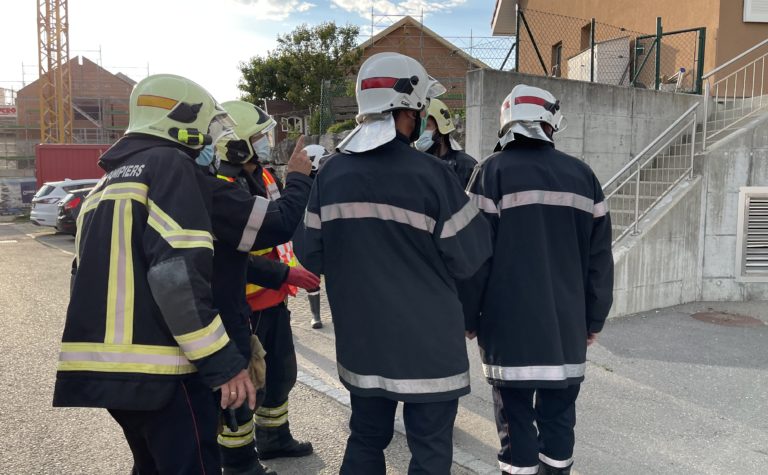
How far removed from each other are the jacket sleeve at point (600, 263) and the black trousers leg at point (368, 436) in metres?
1.22

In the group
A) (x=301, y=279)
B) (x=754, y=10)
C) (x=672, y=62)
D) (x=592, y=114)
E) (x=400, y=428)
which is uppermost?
(x=754, y=10)

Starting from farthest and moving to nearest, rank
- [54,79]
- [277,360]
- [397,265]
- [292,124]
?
1. [54,79]
2. [292,124]
3. [277,360]
4. [397,265]

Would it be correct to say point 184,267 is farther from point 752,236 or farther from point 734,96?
point 734,96

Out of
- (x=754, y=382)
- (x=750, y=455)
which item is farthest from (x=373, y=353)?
(x=754, y=382)

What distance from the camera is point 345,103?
52.5 feet

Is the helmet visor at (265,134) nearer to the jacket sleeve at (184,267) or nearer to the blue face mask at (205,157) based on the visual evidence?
the blue face mask at (205,157)

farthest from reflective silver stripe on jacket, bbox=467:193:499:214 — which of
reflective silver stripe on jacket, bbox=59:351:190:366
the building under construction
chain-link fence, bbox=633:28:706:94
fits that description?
the building under construction

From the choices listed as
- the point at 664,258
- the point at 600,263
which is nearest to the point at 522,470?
the point at 600,263

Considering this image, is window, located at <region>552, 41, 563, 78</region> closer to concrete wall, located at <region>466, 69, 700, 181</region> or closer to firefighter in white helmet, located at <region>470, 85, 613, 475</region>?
concrete wall, located at <region>466, 69, 700, 181</region>

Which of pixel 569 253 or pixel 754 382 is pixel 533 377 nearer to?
pixel 569 253

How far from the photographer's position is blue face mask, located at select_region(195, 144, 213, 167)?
96.7 inches

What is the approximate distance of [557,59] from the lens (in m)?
16.5

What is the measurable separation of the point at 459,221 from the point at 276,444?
2.01m

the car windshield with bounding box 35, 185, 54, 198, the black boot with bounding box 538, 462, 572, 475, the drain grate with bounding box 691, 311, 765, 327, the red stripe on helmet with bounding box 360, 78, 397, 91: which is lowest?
the drain grate with bounding box 691, 311, 765, 327
